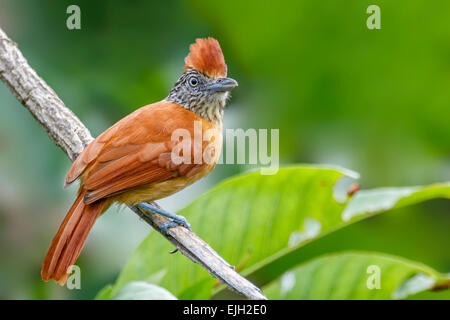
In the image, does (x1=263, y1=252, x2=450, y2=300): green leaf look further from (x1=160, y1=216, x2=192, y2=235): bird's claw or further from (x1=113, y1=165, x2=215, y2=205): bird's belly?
(x1=113, y1=165, x2=215, y2=205): bird's belly

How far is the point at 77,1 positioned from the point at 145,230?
179 cm

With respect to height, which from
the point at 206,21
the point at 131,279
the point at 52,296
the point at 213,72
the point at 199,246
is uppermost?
the point at 206,21

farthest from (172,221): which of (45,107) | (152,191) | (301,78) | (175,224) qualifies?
(301,78)

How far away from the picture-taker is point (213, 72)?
3080mm

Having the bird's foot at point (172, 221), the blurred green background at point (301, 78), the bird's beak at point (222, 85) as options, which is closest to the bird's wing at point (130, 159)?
the bird's foot at point (172, 221)

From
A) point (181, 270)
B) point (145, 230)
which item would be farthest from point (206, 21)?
point (181, 270)

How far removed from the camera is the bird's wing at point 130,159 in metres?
2.67

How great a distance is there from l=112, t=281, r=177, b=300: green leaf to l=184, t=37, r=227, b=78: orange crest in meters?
1.15

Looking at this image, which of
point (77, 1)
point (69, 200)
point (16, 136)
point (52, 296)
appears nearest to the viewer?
point (52, 296)

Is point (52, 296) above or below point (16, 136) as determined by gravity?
below

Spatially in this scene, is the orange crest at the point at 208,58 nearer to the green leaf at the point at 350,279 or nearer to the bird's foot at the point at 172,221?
the bird's foot at the point at 172,221

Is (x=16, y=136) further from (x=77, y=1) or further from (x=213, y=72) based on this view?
(x=213, y=72)

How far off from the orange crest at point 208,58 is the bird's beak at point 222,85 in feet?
0.12

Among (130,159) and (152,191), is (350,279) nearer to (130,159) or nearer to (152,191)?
(152,191)
